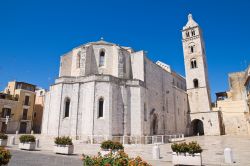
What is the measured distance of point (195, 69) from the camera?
1735 inches

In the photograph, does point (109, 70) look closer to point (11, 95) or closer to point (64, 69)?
point (64, 69)

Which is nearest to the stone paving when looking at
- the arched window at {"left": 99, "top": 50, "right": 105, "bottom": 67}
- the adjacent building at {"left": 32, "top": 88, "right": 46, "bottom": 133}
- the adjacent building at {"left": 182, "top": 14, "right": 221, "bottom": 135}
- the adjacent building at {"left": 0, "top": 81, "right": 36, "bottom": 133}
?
the arched window at {"left": 99, "top": 50, "right": 105, "bottom": 67}

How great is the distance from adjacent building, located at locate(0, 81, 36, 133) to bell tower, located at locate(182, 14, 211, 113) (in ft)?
107

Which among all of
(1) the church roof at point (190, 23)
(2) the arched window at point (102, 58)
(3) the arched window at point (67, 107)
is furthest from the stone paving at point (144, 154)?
(1) the church roof at point (190, 23)

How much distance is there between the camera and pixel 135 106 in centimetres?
2414

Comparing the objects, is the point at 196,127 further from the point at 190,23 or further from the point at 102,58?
the point at 102,58

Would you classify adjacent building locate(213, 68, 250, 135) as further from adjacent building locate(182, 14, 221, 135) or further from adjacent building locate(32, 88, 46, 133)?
adjacent building locate(32, 88, 46, 133)

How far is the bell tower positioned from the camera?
137 feet

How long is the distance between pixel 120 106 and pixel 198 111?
24.0 metres

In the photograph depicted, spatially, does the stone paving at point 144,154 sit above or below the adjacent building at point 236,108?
below

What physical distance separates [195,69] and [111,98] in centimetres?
2785

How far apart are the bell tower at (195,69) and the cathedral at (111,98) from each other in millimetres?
3282

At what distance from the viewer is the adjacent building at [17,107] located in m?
34.5

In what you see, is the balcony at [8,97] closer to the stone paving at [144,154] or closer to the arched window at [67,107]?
the arched window at [67,107]
